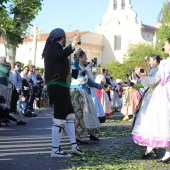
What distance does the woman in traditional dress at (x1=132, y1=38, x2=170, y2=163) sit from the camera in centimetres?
614

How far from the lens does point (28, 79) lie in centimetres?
1509

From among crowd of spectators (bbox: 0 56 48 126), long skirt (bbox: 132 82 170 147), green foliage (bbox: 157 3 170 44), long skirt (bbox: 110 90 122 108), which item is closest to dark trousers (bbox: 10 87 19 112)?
crowd of spectators (bbox: 0 56 48 126)

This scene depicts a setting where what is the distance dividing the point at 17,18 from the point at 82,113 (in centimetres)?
1472

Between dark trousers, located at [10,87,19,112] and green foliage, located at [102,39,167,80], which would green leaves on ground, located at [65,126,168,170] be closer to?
dark trousers, located at [10,87,19,112]

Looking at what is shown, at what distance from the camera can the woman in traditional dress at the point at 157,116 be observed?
6.14m

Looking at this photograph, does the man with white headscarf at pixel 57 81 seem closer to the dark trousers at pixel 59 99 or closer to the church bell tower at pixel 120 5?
the dark trousers at pixel 59 99

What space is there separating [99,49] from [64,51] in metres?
80.2

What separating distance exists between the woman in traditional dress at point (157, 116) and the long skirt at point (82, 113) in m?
1.80

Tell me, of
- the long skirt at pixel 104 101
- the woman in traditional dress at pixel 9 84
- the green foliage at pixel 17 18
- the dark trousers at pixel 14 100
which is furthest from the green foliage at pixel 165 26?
the woman in traditional dress at pixel 9 84

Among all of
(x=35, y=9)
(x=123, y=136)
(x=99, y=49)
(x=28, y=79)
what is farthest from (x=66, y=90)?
(x=99, y=49)

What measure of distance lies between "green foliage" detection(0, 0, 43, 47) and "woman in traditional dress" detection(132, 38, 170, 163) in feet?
52.1

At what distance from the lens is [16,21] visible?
22078 millimetres

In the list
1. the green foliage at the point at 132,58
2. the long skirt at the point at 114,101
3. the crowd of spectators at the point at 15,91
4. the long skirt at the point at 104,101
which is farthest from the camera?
the green foliage at the point at 132,58

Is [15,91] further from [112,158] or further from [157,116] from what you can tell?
[157,116]
